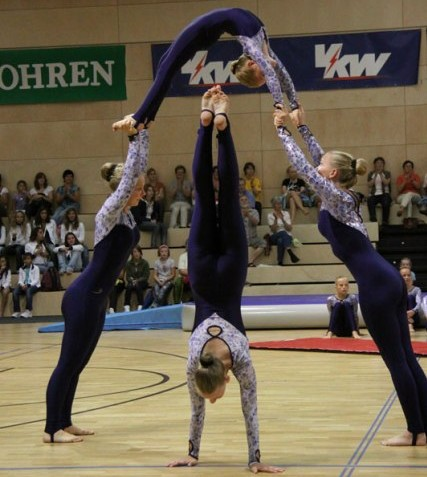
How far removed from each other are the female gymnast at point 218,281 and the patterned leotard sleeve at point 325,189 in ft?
1.09

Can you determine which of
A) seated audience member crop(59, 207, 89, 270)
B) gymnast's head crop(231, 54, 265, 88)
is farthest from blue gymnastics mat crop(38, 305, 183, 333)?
gymnast's head crop(231, 54, 265, 88)

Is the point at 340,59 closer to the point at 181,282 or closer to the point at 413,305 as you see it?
the point at 181,282

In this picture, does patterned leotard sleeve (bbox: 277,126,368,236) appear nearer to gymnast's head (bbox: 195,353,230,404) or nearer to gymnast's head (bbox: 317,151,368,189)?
gymnast's head (bbox: 317,151,368,189)

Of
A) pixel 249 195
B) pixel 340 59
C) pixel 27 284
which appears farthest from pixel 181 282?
pixel 340 59

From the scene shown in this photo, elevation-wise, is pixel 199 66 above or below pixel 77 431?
above

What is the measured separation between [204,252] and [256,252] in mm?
11484

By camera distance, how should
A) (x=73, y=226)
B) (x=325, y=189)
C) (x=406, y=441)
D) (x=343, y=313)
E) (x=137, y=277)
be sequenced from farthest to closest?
(x=73, y=226), (x=137, y=277), (x=343, y=313), (x=406, y=441), (x=325, y=189)

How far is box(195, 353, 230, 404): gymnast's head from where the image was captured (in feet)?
15.4

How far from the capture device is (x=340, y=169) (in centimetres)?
550

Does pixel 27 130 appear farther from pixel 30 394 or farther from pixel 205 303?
pixel 205 303

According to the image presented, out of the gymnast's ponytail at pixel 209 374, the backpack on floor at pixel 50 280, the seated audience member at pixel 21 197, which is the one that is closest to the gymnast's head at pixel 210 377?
the gymnast's ponytail at pixel 209 374

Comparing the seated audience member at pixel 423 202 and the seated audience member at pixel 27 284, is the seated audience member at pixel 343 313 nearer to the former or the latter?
the seated audience member at pixel 423 202

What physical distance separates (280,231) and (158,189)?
2.70m

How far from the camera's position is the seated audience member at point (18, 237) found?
56.4ft
